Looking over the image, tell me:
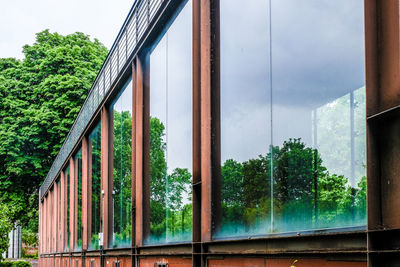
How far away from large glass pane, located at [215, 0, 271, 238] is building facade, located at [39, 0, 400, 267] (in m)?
0.03

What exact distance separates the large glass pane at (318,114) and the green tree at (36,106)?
35.7 meters

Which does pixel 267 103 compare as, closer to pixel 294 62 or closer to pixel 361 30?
pixel 294 62

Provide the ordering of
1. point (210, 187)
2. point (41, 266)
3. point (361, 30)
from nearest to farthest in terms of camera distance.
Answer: point (361, 30) → point (210, 187) → point (41, 266)

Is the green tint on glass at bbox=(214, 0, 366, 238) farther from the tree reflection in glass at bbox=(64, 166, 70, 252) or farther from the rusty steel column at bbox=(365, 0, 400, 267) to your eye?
the tree reflection in glass at bbox=(64, 166, 70, 252)

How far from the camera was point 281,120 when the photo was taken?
7422mm

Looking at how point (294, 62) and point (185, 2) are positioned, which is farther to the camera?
point (185, 2)

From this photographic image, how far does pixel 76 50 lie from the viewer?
4525 centimetres

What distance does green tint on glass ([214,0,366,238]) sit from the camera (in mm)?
5766

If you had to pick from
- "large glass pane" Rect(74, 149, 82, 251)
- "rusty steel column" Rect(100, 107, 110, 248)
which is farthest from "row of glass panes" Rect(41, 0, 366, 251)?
"large glass pane" Rect(74, 149, 82, 251)

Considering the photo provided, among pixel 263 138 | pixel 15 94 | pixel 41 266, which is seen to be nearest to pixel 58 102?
pixel 15 94

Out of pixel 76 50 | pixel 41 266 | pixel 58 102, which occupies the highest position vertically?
pixel 76 50

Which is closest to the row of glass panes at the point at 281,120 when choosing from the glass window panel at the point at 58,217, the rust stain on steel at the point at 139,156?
the rust stain on steel at the point at 139,156

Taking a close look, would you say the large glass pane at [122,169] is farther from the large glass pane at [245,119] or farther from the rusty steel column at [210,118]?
the large glass pane at [245,119]

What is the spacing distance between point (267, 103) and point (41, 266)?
44.2 metres
